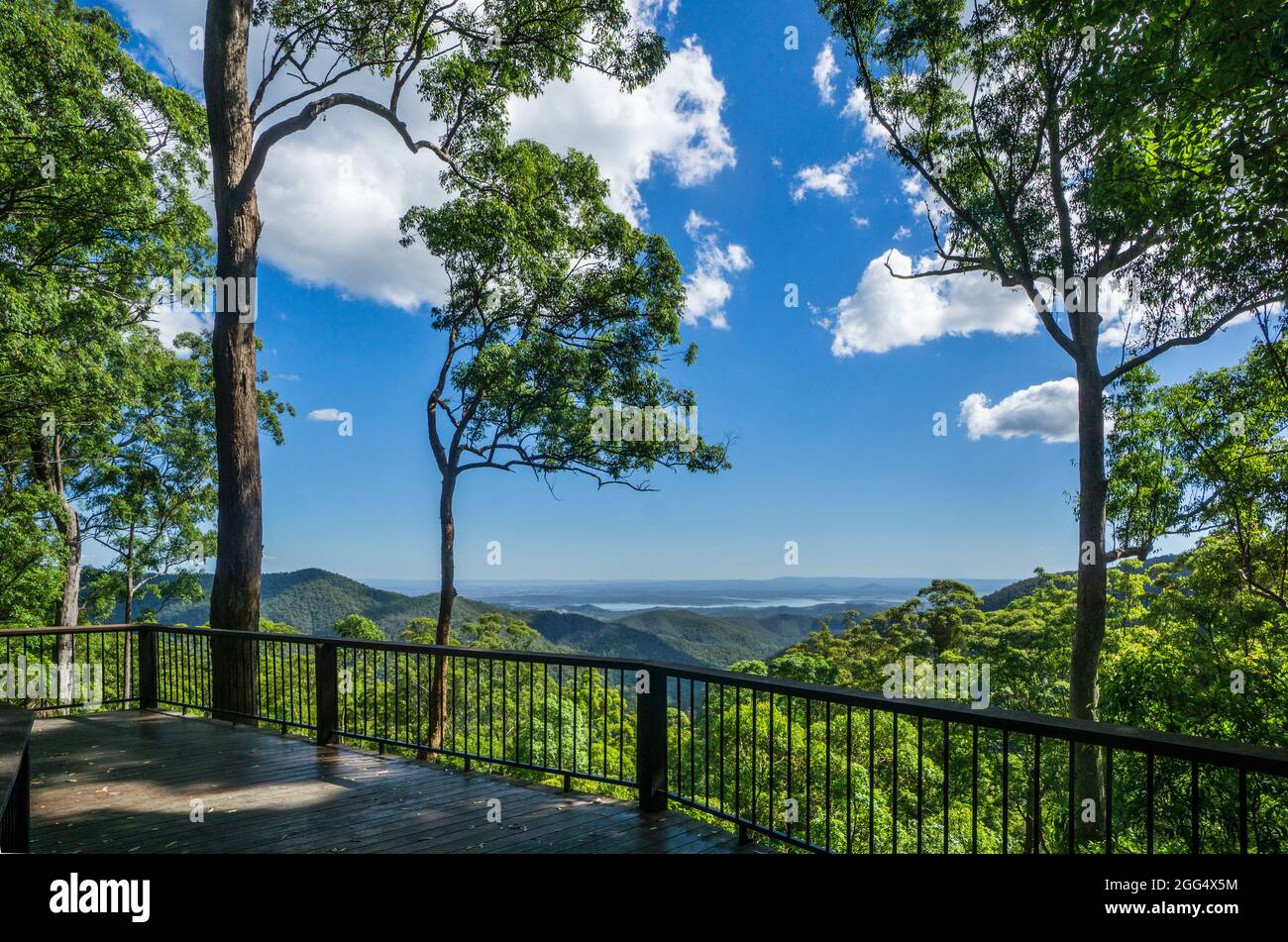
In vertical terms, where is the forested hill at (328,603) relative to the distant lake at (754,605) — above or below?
above

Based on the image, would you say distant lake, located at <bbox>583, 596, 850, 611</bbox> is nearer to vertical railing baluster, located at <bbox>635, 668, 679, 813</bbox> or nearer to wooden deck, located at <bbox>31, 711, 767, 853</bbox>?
wooden deck, located at <bbox>31, 711, 767, 853</bbox>

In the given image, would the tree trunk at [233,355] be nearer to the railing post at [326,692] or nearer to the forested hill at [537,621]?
the railing post at [326,692]

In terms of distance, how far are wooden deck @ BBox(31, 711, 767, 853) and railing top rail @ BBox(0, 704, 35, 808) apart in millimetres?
904

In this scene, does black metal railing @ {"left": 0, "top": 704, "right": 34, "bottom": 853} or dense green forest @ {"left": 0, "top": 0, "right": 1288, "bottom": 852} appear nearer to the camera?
black metal railing @ {"left": 0, "top": 704, "right": 34, "bottom": 853}

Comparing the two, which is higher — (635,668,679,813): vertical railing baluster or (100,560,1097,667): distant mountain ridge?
(635,668,679,813): vertical railing baluster

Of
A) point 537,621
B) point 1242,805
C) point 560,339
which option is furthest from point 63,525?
point 537,621

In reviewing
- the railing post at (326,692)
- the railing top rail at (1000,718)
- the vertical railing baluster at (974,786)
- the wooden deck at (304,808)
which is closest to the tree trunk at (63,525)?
the wooden deck at (304,808)

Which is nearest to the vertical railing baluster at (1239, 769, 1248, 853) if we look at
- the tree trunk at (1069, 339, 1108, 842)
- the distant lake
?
the tree trunk at (1069, 339, 1108, 842)

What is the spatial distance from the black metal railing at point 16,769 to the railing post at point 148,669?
4.90 m

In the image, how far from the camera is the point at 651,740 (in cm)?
399

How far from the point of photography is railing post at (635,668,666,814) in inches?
154

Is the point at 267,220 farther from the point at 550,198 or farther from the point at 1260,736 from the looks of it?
the point at 1260,736

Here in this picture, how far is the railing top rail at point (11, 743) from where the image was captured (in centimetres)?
199
